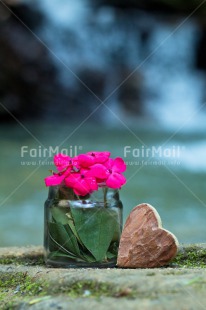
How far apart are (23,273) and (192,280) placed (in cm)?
54

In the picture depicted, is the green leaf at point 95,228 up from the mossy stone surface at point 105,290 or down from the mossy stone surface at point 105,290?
up

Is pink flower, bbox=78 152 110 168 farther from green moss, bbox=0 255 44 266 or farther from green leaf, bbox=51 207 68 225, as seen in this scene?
green moss, bbox=0 255 44 266

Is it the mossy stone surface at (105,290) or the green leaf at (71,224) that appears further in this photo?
the green leaf at (71,224)

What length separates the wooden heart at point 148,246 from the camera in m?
1.62

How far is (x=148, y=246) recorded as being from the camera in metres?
1.63

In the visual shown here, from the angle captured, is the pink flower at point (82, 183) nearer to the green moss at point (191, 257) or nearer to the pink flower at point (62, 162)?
the pink flower at point (62, 162)

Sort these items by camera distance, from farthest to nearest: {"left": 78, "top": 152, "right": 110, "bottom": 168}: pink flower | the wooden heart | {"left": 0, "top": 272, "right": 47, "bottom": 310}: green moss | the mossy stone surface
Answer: {"left": 78, "top": 152, "right": 110, "bottom": 168}: pink flower, the wooden heart, {"left": 0, "top": 272, "right": 47, "bottom": 310}: green moss, the mossy stone surface

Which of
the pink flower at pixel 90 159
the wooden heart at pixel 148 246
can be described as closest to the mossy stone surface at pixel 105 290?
the wooden heart at pixel 148 246

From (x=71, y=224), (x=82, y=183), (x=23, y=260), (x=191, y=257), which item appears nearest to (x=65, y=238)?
(x=71, y=224)

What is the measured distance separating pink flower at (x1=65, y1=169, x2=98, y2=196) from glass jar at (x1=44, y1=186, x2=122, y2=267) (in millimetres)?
22

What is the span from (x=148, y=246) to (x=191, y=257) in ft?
0.91

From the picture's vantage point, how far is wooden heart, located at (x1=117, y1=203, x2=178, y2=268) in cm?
162

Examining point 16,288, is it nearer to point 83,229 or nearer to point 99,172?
point 83,229

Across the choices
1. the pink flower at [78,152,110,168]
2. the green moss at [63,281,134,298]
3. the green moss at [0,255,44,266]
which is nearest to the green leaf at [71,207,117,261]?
the pink flower at [78,152,110,168]
